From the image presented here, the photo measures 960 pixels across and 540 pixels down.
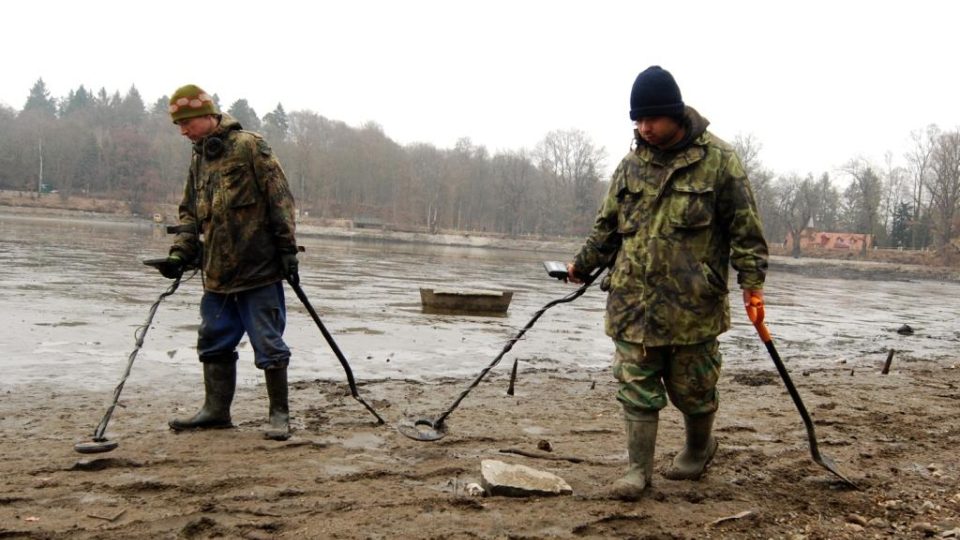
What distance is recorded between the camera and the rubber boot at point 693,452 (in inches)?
168

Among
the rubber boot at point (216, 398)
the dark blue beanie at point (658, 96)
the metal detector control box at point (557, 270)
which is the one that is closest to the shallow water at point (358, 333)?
the rubber boot at point (216, 398)

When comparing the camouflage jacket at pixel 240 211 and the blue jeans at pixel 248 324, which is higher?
the camouflage jacket at pixel 240 211

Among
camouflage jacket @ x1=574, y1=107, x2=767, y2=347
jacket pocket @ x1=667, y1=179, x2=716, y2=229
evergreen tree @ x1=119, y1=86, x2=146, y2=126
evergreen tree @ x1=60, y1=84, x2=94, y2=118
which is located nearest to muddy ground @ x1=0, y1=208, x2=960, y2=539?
camouflage jacket @ x1=574, y1=107, x2=767, y2=347

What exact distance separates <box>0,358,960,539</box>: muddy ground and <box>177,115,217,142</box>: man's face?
1979 mm

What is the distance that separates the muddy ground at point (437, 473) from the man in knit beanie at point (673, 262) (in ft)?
1.77

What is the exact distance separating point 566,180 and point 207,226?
117m

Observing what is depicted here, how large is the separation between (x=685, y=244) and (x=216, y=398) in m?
3.26

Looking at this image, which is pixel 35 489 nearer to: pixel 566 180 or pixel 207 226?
pixel 207 226

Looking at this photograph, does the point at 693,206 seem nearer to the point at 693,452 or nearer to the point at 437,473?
the point at 693,452

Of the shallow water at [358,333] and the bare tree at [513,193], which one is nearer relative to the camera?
the shallow water at [358,333]

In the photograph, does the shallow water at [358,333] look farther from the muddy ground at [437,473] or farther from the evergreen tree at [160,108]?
the evergreen tree at [160,108]

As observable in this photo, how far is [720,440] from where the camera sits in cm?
526

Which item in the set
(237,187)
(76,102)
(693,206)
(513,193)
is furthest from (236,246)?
(76,102)

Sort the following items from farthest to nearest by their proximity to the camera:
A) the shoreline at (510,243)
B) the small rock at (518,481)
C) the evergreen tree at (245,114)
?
1. the evergreen tree at (245,114)
2. the shoreline at (510,243)
3. the small rock at (518,481)
